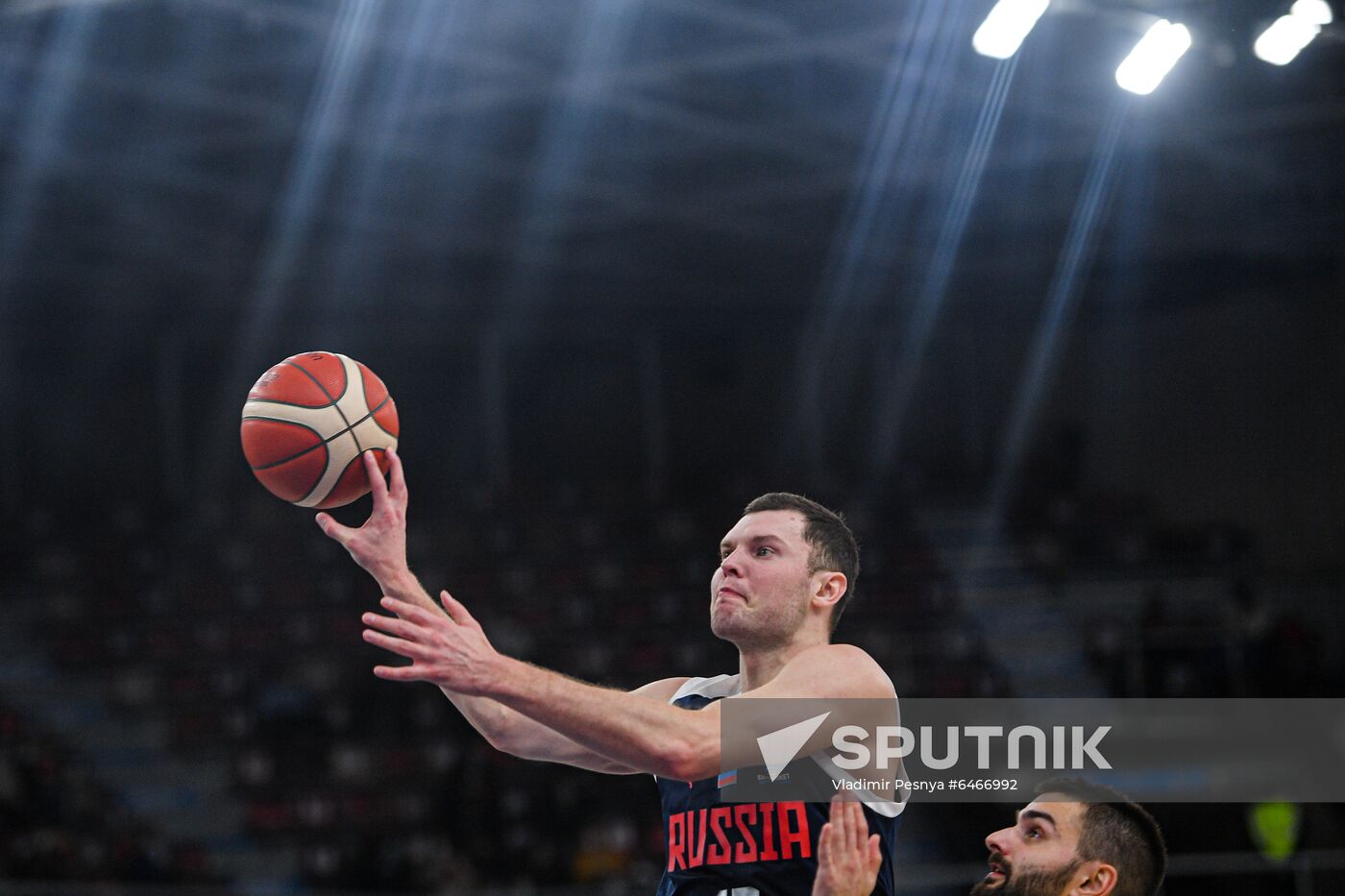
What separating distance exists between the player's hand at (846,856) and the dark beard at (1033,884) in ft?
1.95

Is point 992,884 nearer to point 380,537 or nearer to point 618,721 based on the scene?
point 618,721

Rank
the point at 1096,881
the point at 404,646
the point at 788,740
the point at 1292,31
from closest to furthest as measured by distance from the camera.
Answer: the point at 404,646, the point at 788,740, the point at 1096,881, the point at 1292,31

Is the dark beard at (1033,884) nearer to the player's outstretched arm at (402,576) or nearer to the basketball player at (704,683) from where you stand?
the basketball player at (704,683)

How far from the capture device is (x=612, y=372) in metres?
21.2

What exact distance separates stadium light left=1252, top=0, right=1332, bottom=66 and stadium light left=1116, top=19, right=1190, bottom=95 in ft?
1.98

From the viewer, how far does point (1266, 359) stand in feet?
62.6

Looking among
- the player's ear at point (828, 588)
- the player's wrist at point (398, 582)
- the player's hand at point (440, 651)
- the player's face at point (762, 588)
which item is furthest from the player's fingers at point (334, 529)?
the player's ear at point (828, 588)

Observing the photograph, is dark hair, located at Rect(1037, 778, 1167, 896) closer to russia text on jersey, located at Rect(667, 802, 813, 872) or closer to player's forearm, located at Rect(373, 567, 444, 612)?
russia text on jersey, located at Rect(667, 802, 813, 872)

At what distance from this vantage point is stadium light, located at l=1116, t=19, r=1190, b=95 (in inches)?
414

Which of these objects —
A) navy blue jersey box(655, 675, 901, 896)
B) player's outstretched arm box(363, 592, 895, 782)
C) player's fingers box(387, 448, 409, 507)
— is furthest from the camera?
player's fingers box(387, 448, 409, 507)

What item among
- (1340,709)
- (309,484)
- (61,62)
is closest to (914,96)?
(1340,709)

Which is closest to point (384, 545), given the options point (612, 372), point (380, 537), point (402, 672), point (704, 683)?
point (380, 537)

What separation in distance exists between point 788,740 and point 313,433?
5.61ft

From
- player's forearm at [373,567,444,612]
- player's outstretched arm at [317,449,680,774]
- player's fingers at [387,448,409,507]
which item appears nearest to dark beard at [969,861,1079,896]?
player's outstretched arm at [317,449,680,774]
